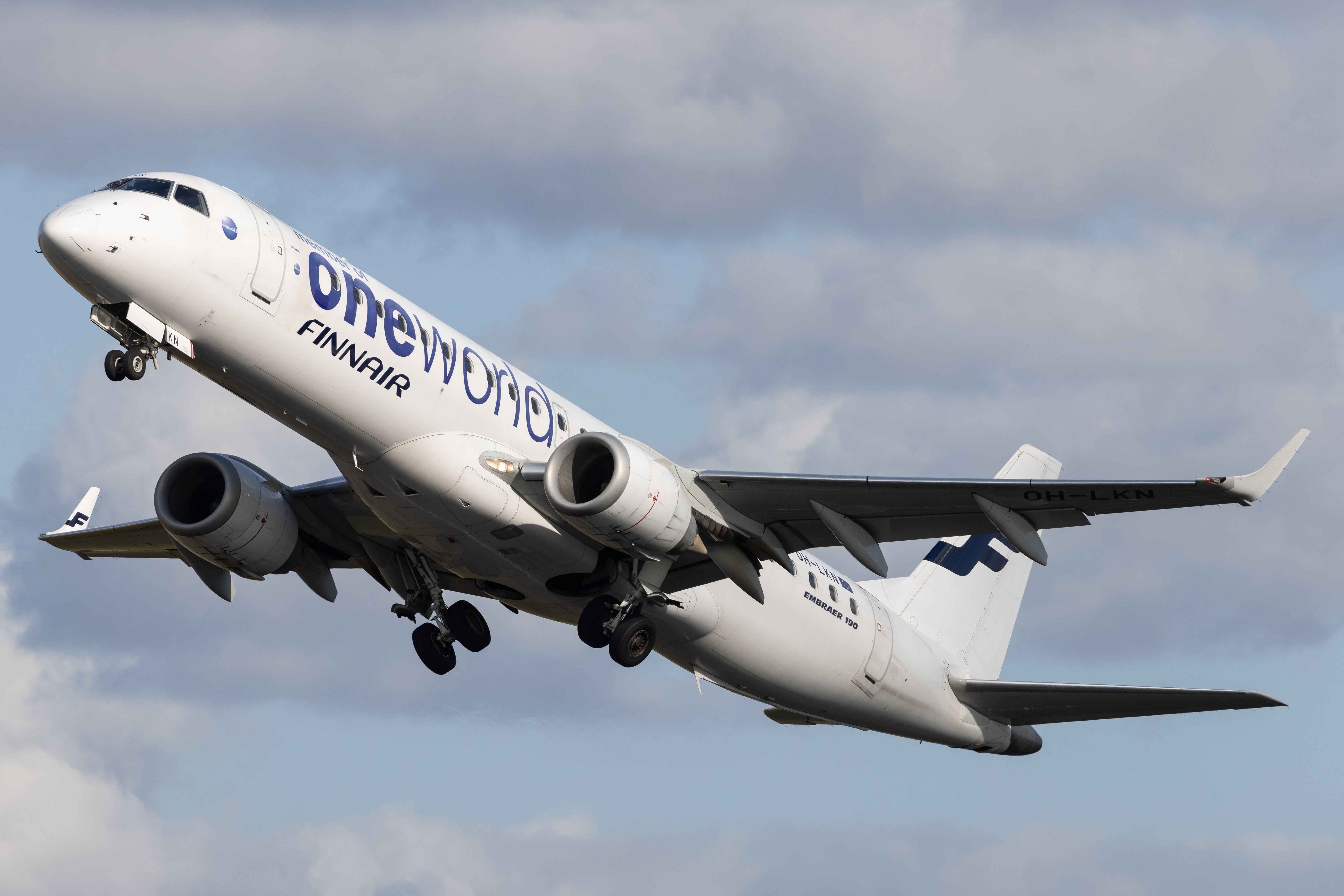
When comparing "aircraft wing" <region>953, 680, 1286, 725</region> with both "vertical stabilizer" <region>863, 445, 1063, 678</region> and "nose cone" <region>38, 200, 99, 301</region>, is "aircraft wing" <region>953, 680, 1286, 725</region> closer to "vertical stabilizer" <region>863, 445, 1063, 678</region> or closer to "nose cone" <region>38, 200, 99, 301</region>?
"vertical stabilizer" <region>863, 445, 1063, 678</region>

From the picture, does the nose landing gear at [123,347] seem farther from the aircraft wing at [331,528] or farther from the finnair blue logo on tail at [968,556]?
the finnair blue logo on tail at [968,556]

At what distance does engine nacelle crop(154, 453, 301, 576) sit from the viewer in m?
28.9

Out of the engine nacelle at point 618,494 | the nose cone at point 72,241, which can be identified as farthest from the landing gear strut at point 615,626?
the nose cone at point 72,241

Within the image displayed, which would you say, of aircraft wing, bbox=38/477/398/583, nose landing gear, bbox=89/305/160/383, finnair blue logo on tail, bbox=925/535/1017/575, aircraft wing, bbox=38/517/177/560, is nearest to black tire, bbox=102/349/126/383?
nose landing gear, bbox=89/305/160/383

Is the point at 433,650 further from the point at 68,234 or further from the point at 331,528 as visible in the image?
the point at 68,234

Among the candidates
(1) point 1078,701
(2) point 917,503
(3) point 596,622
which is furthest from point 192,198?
(1) point 1078,701

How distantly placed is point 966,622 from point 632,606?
12.7 m

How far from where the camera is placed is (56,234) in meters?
21.9

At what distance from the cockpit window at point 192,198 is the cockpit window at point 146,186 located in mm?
128

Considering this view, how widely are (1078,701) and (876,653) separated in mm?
4305

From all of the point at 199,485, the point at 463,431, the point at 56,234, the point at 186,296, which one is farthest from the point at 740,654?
the point at 56,234

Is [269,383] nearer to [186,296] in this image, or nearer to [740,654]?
[186,296]

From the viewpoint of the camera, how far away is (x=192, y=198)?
A: 23.4 metres

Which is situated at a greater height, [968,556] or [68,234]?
[968,556]
